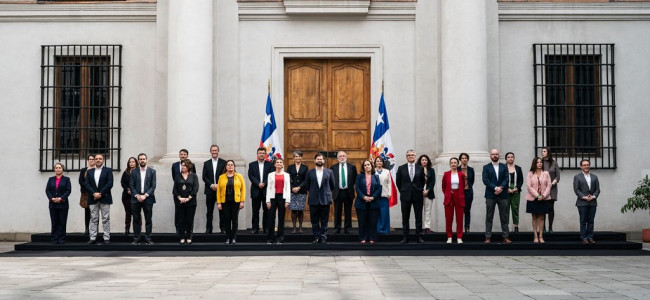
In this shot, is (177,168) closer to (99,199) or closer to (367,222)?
(99,199)

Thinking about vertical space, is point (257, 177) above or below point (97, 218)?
above

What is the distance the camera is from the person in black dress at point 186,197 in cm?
1820

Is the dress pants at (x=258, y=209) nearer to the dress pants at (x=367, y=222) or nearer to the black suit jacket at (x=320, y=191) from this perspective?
the black suit jacket at (x=320, y=191)

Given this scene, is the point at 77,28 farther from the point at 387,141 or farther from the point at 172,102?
the point at 387,141

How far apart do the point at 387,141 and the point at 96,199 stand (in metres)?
6.81

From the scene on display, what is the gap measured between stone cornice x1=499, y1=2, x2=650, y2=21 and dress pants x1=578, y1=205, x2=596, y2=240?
5.49 meters

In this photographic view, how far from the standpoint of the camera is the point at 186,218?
18.3 meters

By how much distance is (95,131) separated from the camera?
21.5 m

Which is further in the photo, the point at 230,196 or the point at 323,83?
the point at 323,83

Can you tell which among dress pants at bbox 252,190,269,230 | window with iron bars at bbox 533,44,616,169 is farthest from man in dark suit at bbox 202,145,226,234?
window with iron bars at bbox 533,44,616,169

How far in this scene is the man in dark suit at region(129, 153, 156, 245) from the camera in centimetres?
1812

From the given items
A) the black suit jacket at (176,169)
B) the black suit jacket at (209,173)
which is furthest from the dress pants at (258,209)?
the black suit jacket at (176,169)

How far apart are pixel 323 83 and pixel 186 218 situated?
208 inches

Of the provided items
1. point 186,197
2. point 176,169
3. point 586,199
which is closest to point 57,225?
point 176,169
